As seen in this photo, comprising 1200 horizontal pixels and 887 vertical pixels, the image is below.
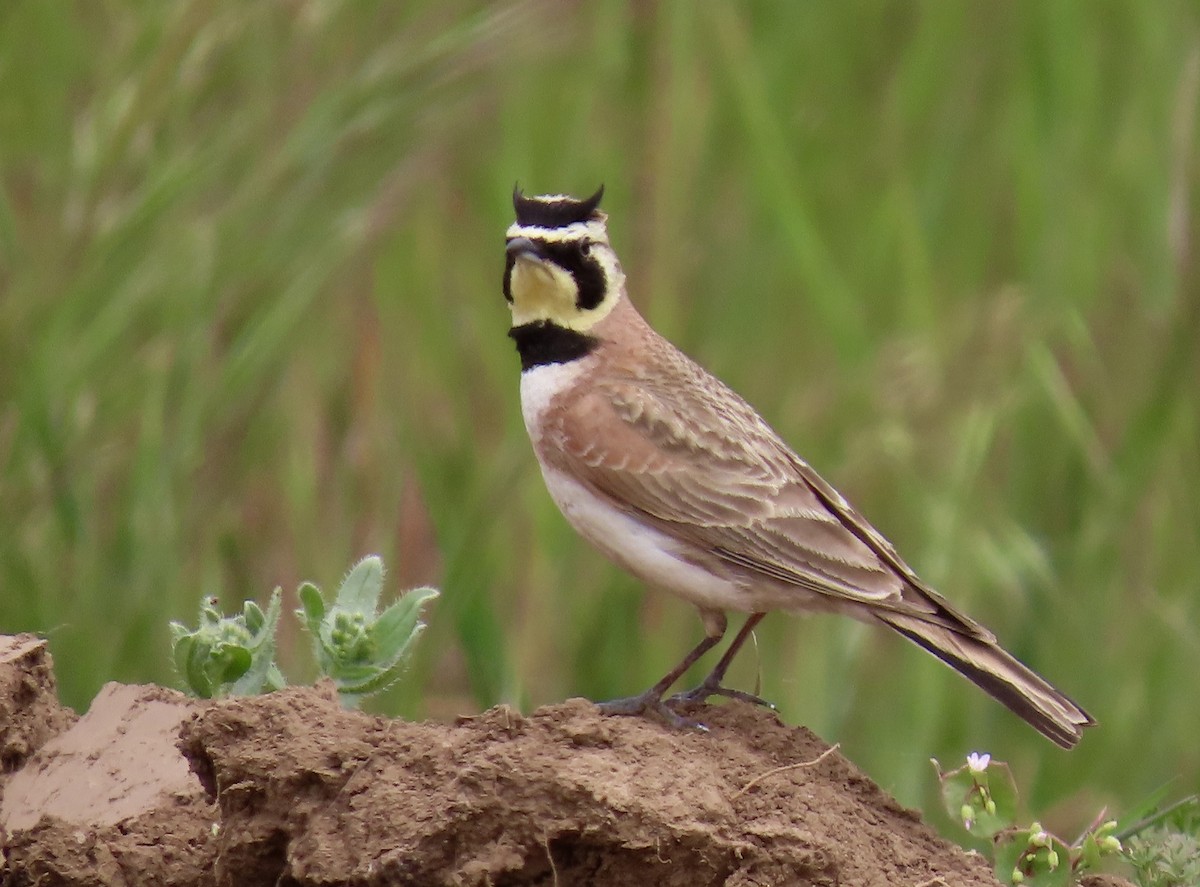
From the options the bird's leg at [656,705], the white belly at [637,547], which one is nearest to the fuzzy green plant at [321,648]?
the bird's leg at [656,705]

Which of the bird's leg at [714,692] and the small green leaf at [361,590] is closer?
the small green leaf at [361,590]

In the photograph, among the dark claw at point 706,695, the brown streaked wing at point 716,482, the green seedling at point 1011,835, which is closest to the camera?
the green seedling at point 1011,835

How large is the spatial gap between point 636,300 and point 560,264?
1.75 ft

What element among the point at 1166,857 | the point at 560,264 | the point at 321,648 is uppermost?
the point at 560,264

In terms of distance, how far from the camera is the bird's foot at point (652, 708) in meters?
3.75

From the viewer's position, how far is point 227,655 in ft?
11.4

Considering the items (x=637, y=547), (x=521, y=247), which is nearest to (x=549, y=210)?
(x=521, y=247)

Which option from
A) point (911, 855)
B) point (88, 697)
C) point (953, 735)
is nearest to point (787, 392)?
point (953, 735)

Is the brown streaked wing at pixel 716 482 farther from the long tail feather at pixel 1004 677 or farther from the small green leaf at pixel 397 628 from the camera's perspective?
the small green leaf at pixel 397 628

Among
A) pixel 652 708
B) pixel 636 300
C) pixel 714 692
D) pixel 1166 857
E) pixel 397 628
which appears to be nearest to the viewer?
pixel 1166 857

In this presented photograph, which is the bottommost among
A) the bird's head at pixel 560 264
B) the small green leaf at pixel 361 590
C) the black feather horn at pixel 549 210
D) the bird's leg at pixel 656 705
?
the bird's leg at pixel 656 705

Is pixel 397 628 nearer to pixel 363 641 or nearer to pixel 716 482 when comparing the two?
pixel 363 641

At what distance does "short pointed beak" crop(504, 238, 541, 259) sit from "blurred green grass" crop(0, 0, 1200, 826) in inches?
10.9

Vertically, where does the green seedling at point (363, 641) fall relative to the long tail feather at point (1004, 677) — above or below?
above
